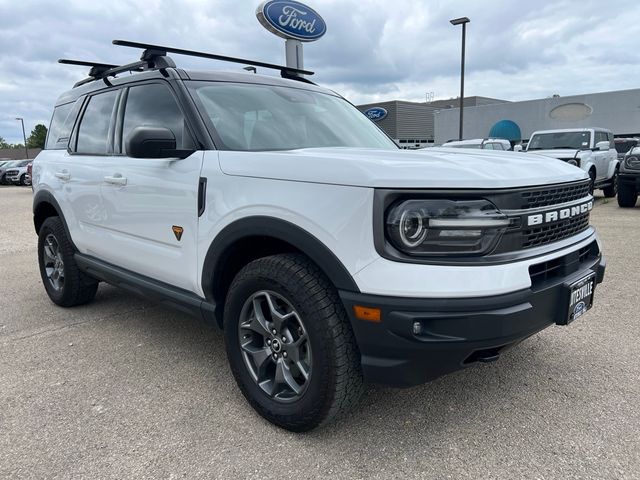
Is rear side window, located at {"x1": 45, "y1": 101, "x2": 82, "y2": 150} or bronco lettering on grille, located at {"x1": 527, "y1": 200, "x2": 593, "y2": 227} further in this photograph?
rear side window, located at {"x1": 45, "y1": 101, "x2": 82, "y2": 150}

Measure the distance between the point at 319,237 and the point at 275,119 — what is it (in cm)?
122

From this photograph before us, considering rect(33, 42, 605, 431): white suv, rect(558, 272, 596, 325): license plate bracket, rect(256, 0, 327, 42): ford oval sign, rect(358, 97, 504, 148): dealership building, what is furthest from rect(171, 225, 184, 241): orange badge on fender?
rect(358, 97, 504, 148): dealership building

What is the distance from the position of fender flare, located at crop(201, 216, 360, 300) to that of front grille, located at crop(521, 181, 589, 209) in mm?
839

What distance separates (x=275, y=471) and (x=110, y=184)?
7.36 feet

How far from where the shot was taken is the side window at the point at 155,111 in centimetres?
300

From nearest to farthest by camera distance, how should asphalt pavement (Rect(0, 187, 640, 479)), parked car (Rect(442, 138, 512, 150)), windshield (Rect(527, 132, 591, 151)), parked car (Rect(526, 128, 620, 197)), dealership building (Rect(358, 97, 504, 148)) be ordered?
asphalt pavement (Rect(0, 187, 640, 479)) → parked car (Rect(526, 128, 620, 197)) → windshield (Rect(527, 132, 591, 151)) → parked car (Rect(442, 138, 512, 150)) → dealership building (Rect(358, 97, 504, 148))

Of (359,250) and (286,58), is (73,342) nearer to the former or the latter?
(359,250)

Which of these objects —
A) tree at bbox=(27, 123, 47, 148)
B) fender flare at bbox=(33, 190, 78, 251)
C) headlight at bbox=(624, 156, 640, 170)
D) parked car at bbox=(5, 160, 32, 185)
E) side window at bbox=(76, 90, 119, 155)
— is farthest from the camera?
tree at bbox=(27, 123, 47, 148)

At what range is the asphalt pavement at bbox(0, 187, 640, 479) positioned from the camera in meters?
2.26

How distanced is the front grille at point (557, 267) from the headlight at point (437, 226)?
339 mm

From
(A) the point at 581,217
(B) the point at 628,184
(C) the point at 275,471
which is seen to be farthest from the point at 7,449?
(B) the point at 628,184

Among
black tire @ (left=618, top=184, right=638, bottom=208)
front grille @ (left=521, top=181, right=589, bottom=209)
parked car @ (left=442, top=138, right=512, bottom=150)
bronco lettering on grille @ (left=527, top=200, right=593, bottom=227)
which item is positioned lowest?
black tire @ (left=618, top=184, right=638, bottom=208)

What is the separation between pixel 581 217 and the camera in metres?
2.71

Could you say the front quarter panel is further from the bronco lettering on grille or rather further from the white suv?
the bronco lettering on grille
